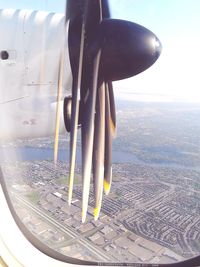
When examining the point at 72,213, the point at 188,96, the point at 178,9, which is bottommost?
the point at 72,213

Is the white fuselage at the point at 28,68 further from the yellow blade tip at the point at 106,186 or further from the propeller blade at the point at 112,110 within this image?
the yellow blade tip at the point at 106,186

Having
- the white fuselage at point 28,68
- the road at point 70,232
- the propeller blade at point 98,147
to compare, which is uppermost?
the white fuselage at point 28,68

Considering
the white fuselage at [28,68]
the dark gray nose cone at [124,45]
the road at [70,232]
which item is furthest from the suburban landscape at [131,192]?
the dark gray nose cone at [124,45]

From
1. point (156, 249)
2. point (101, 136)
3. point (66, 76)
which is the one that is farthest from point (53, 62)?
point (156, 249)

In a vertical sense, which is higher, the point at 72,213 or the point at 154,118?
the point at 154,118

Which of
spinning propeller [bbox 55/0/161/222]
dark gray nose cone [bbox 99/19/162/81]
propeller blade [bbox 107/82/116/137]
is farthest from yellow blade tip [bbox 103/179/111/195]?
A: dark gray nose cone [bbox 99/19/162/81]

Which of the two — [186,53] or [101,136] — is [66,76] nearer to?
[101,136]

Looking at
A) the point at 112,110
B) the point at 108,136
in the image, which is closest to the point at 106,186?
the point at 108,136

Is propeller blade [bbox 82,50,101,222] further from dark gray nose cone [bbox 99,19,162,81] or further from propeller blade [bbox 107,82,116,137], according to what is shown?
propeller blade [bbox 107,82,116,137]
